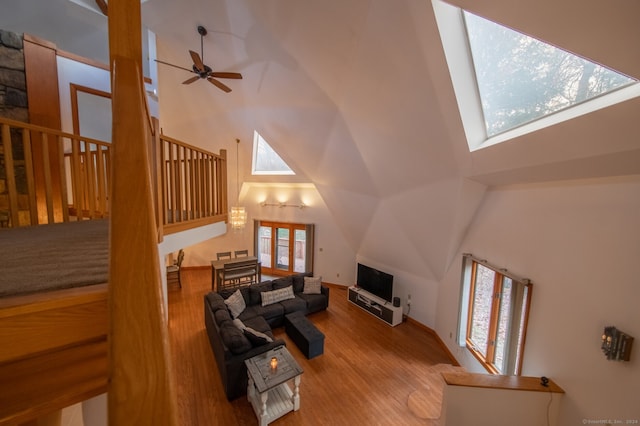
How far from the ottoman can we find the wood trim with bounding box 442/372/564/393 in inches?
85.8

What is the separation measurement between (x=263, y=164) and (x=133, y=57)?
6459 millimetres

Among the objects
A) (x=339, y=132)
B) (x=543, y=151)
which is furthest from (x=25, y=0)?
(x=543, y=151)

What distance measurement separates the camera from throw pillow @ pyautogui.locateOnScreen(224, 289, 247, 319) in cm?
467

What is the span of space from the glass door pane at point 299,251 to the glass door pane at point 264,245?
3.13 ft

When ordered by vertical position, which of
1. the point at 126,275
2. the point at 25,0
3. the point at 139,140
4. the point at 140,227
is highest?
the point at 25,0

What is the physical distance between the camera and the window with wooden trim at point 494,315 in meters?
2.85

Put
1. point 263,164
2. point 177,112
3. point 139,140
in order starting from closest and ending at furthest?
point 139,140, point 177,112, point 263,164

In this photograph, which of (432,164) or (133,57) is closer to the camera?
(133,57)

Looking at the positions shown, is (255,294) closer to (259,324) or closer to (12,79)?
(259,324)

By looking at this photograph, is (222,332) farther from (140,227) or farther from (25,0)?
(25,0)

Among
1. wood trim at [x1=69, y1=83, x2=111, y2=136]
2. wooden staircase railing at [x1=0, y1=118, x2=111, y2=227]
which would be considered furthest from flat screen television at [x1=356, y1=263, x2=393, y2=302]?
wood trim at [x1=69, y1=83, x2=111, y2=136]

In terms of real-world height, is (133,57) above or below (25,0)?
below

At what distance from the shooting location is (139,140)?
27.3 inches

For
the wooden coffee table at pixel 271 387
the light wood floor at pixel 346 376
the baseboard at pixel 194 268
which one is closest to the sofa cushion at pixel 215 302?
the light wood floor at pixel 346 376
